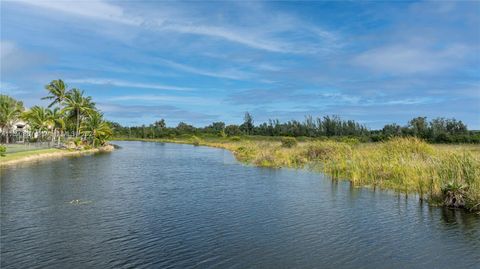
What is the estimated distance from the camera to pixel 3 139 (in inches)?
2694

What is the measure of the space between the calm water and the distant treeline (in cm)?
2197

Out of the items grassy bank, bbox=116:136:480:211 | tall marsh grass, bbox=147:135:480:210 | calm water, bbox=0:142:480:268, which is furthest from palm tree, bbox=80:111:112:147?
calm water, bbox=0:142:480:268

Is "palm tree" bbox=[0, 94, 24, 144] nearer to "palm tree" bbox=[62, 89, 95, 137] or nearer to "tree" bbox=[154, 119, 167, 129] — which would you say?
"palm tree" bbox=[62, 89, 95, 137]

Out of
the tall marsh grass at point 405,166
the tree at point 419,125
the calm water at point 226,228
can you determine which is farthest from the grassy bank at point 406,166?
the tree at point 419,125

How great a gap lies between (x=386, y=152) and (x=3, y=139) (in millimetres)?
63267

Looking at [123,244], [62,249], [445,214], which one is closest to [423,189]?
[445,214]

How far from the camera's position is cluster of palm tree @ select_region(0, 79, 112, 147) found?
63575 mm

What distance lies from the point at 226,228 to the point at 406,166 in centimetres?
1412

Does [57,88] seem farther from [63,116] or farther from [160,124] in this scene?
[160,124]

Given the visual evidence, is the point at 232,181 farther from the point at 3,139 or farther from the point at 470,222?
the point at 3,139

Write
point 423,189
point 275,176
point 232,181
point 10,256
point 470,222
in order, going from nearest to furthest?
1. point 10,256
2. point 470,222
3. point 423,189
4. point 232,181
5. point 275,176

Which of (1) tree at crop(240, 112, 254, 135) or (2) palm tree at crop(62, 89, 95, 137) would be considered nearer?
(2) palm tree at crop(62, 89, 95, 137)

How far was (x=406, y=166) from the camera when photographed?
939 inches

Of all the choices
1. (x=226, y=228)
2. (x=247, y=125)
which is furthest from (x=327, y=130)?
(x=226, y=228)
